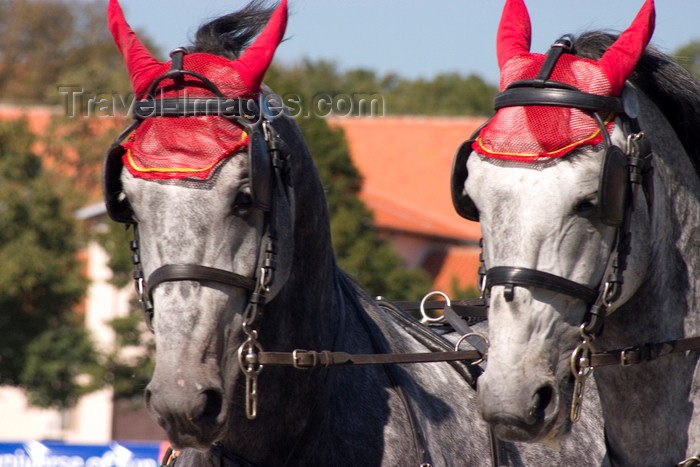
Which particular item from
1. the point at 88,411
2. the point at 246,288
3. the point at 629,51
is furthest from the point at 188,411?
the point at 88,411

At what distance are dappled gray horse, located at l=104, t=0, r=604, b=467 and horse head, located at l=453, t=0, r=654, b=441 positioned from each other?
2.47 feet

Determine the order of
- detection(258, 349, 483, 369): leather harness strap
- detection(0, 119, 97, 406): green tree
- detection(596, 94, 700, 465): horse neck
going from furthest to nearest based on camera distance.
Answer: detection(0, 119, 97, 406): green tree → detection(258, 349, 483, 369): leather harness strap → detection(596, 94, 700, 465): horse neck

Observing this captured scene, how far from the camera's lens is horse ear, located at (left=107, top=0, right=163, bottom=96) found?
11.0 feet

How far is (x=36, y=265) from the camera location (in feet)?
59.1

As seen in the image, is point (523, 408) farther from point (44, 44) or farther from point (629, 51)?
point (44, 44)

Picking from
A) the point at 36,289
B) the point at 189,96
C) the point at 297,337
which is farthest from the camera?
the point at 36,289

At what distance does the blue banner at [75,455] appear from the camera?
32.2 ft

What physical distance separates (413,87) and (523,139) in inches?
1964

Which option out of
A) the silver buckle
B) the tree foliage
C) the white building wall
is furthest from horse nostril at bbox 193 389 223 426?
the tree foliage

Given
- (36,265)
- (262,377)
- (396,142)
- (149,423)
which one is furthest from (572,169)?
(396,142)

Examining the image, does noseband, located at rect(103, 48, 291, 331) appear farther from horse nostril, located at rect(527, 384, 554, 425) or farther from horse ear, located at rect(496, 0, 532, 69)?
horse nostril, located at rect(527, 384, 554, 425)

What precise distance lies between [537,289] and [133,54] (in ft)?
5.61

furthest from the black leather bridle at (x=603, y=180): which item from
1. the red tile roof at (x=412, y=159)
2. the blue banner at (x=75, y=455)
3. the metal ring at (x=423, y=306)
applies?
the red tile roof at (x=412, y=159)

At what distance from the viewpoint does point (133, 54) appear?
11.3 feet
